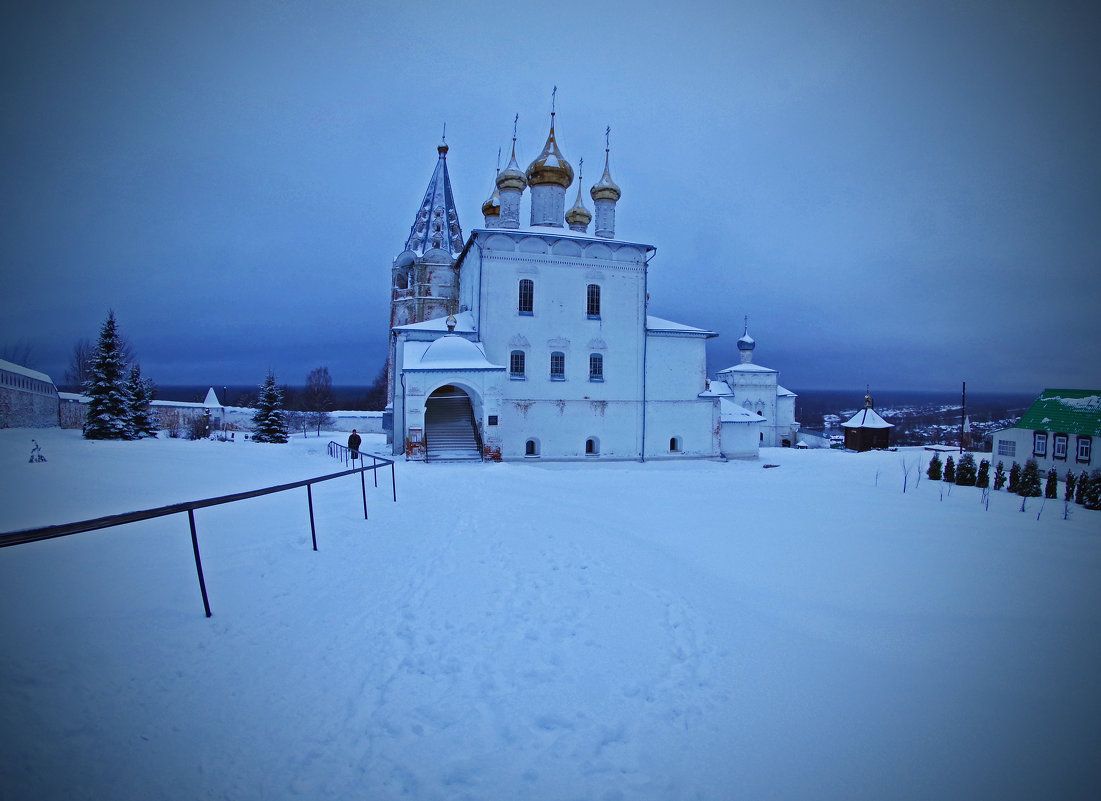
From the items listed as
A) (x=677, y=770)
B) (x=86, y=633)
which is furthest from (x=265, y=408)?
(x=677, y=770)

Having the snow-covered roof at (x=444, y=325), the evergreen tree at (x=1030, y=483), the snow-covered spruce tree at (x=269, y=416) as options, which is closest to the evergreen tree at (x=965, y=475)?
the evergreen tree at (x=1030, y=483)

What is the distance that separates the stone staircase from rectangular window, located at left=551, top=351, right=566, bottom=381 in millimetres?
3612

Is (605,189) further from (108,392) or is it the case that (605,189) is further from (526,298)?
(108,392)

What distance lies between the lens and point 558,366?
21.1 m

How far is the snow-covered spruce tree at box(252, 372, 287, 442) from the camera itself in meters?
25.0

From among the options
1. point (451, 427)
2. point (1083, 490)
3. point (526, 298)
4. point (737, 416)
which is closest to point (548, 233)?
point (526, 298)

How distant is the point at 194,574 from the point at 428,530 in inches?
118

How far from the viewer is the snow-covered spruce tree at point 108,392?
18500 mm

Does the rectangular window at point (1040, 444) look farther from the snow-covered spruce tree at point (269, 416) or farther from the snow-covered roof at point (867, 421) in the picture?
the snow-covered spruce tree at point (269, 416)

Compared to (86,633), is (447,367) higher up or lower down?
higher up

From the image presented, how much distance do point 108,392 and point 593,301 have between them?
18641 millimetres

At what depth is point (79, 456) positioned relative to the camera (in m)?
11.7

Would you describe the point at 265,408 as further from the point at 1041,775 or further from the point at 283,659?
the point at 1041,775

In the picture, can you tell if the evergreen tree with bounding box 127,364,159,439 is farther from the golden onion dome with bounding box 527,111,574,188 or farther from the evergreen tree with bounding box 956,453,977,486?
the evergreen tree with bounding box 956,453,977,486
